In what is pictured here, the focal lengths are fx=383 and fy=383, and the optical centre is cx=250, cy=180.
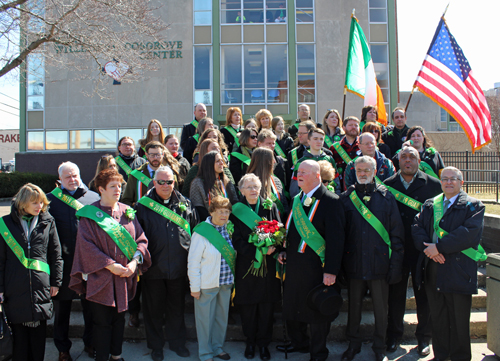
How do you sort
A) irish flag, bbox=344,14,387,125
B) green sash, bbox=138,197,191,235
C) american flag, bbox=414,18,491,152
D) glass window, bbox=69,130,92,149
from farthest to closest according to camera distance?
glass window, bbox=69,130,92,149, irish flag, bbox=344,14,387,125, american flag, bbox=414,18,491,152, green sash, bbox=138,197,191,235

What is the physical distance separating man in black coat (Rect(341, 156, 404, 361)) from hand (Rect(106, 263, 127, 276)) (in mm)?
2302

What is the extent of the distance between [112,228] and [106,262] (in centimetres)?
33

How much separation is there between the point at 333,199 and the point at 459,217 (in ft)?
4.15

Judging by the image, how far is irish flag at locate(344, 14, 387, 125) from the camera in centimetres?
906

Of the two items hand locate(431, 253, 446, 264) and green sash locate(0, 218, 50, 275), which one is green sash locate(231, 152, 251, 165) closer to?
hand locate(431, 253, 446, 264)

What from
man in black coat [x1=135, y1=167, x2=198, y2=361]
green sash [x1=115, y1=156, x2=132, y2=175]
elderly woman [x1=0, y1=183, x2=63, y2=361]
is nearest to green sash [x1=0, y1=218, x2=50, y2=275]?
elderly woman [x1=0, y1=183, x2=63, y2=361]

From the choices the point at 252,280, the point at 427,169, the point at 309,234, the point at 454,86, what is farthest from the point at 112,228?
the point at 454,86

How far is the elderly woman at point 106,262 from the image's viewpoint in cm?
373

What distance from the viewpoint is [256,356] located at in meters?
4.25

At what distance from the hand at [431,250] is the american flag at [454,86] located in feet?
13.1

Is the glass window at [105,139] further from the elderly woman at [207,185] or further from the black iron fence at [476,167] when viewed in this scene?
the elderly woman at [207,185]

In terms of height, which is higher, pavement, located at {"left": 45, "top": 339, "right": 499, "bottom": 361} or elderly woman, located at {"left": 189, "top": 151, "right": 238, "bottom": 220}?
elderly woman, located at {"left": 189, "top": 151, "right": 238, "bottom": 220}

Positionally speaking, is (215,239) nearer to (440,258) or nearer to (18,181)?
(440,258)

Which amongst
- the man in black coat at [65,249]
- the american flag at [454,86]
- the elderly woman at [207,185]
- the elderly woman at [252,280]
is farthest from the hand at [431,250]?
the american flag at [454,86]
